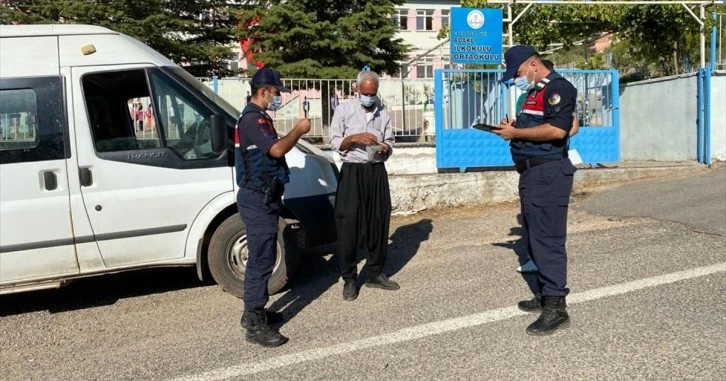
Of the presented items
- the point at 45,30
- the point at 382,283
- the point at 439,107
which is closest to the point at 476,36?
the point at 439,107

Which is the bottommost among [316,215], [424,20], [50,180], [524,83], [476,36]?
[316,215]

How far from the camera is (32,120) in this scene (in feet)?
15.5

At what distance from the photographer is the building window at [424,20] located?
47.8 m

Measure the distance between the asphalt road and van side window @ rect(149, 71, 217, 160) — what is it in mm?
1313

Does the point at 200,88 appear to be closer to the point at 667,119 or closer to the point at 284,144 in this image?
the point at 284,144

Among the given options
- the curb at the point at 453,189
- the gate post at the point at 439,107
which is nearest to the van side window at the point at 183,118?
the curb at the point at 453,189

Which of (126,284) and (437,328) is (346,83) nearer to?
(126,284)

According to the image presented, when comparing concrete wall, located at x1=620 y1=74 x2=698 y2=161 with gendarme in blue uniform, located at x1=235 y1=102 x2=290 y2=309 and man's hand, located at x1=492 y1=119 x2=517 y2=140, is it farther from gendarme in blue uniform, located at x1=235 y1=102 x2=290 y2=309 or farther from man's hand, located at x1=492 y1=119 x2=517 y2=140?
gendarme in blue uniform, located at x1=235 y1=102 x2=290 y2=309

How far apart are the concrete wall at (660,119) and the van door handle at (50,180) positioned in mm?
11229

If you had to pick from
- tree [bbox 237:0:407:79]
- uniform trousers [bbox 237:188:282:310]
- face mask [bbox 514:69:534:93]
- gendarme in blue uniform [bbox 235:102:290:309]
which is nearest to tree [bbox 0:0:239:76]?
tree [bbox 237:0:407:79]

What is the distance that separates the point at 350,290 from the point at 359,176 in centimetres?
95

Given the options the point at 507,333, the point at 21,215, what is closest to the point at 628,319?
the point at 507,333

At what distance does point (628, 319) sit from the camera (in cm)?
414

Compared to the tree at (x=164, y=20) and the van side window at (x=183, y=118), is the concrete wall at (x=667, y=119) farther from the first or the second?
the tree at (x=164, y=20)
